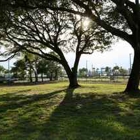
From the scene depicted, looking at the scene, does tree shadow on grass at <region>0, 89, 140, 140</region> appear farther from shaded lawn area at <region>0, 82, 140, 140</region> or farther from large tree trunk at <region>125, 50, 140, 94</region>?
large tree trunk at <region>125, 50, 140, 94</region>

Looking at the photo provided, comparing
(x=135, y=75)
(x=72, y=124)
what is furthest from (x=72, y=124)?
(x=135, y=75)

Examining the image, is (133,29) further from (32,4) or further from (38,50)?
(38,50)

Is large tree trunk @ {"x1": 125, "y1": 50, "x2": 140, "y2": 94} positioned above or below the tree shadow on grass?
above

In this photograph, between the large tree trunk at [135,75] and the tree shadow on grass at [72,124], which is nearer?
the tree shadow on grass at [72,124]

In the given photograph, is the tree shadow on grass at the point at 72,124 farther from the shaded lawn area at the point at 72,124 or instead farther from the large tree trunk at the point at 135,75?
the large tree trunk at the point at 135,75

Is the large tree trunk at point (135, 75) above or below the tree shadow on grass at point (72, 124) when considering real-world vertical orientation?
above

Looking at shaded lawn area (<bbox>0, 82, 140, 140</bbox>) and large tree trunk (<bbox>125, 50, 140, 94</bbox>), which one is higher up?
large tree trunk (<bbox>125, 50, 140, 94</bbox>)

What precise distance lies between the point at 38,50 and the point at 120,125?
85.1 ft

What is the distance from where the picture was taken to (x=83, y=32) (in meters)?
31.4

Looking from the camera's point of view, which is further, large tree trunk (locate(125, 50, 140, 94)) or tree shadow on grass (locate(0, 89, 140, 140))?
large tree trunk (locate(125, 50, 140, 94))

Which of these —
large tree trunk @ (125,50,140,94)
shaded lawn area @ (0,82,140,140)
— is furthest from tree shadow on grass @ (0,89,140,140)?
large tree trunk @ (125,50,140,94)

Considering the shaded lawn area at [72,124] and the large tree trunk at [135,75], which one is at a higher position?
the large tree trunk at [135,75]

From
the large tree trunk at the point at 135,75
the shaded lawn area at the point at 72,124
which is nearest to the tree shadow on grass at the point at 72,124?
the shaded lawn area at the point at 72,124

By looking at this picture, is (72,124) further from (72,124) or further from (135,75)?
(135,75)
